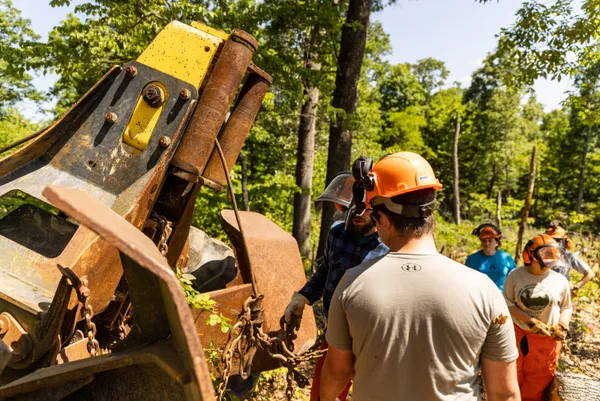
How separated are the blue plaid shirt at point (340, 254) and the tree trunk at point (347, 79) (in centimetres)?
380

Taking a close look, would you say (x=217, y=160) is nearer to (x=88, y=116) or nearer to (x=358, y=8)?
(x=88, y=116)

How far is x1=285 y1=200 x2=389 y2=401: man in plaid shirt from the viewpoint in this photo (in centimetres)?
319

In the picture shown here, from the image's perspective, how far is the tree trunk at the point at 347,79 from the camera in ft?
23.5

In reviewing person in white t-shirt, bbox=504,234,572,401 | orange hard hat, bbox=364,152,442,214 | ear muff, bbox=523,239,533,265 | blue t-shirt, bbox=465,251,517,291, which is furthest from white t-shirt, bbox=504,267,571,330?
orange hard hat, bbox=364,152,442,214

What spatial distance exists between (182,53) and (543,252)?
3.41m

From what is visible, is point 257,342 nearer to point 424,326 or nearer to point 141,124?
point 141,124

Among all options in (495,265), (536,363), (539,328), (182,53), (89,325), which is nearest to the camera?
(89,325)

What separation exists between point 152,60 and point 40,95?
20.7m

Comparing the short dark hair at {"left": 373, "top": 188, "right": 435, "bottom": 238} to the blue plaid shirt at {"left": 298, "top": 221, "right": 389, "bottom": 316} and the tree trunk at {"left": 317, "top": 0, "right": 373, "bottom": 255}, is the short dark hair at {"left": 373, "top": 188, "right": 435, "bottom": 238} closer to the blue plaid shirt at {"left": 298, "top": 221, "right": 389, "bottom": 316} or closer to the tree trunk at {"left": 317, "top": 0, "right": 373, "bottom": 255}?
the blue plaid shirt at {"left": 298, "top": 221, "right": 389, "bottom": 316}

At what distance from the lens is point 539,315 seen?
4.06 m

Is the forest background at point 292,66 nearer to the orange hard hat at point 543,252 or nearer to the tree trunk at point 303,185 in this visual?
the tree trunk at point 303,185

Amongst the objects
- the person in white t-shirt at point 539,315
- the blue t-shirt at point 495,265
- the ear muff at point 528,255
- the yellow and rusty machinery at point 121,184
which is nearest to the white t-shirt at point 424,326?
the yellow and rusty machinery at point 121,184

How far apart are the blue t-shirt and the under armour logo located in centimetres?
364

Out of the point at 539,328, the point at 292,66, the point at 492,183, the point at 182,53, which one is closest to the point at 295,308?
the point at 182,53
